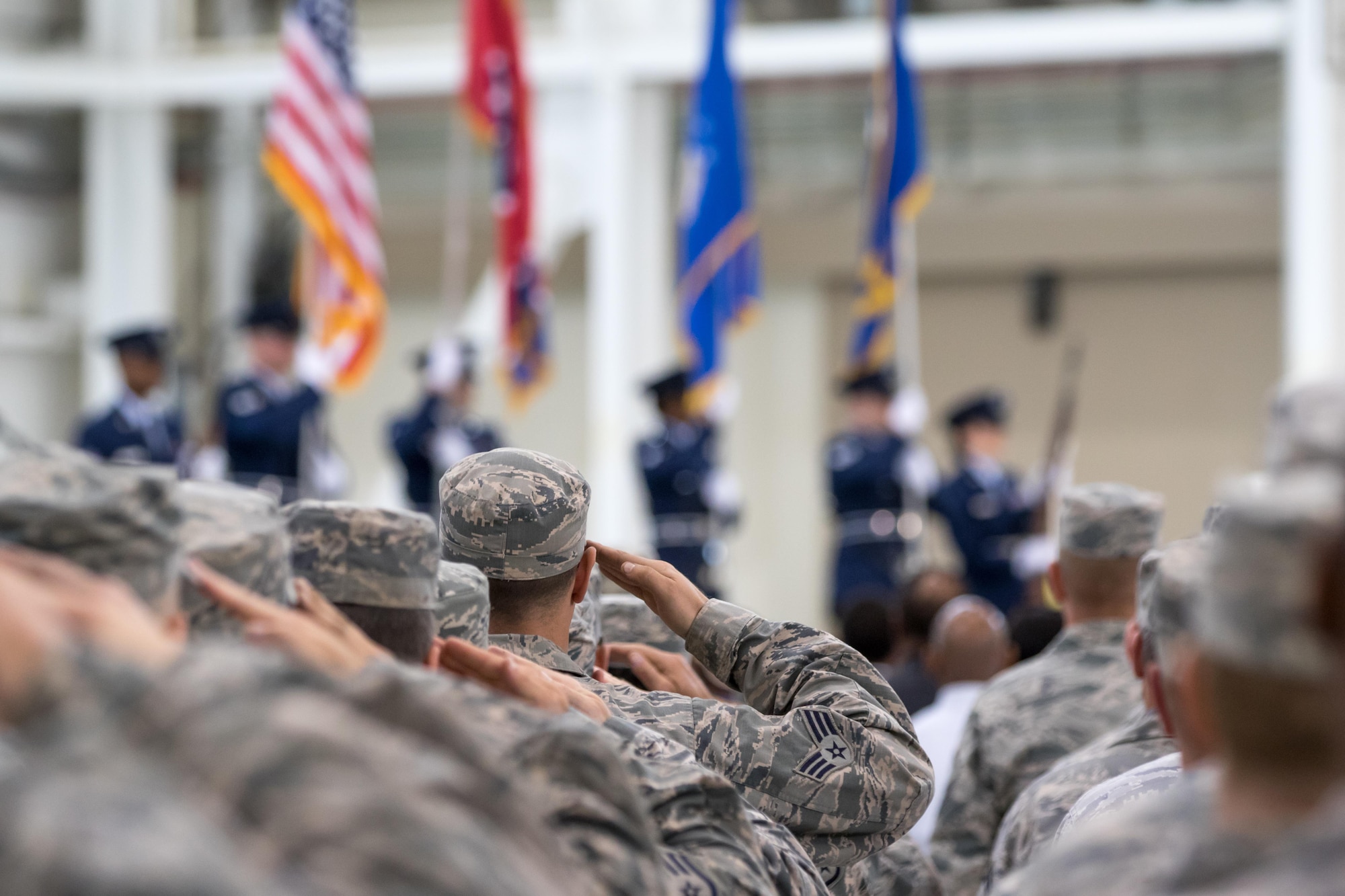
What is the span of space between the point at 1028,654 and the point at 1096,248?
7252 millimetres

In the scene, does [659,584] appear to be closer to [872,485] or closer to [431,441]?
[872,485]

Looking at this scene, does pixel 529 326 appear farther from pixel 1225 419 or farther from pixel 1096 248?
pixel 1225 419

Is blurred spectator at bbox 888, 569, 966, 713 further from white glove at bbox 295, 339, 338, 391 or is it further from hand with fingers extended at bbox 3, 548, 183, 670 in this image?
white glove at bbox 295, 339, 338, 391

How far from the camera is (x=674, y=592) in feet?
5.66

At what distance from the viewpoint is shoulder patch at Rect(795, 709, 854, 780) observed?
5.13 feet

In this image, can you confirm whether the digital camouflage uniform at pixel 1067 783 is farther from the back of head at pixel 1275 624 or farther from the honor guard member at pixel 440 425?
the honor guard member at pixel 440 425

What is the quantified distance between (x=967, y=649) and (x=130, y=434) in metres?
4.77

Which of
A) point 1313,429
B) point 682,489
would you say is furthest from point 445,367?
point 1313,429

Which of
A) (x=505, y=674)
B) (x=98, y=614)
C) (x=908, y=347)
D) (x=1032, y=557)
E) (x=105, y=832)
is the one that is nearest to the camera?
(x=105, y=832)

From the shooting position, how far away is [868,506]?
7.50m

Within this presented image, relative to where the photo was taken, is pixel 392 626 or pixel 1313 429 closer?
pixel 1313 429

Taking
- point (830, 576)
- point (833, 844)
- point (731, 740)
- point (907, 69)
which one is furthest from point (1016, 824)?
point (830, 576)

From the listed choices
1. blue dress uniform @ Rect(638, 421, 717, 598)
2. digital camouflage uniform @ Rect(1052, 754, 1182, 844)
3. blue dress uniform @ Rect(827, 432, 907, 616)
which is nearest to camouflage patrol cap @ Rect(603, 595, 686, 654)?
digital camouflage uniform @ Rect(1052, 754, 1182, 844)

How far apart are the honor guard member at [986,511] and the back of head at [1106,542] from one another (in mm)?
4567
